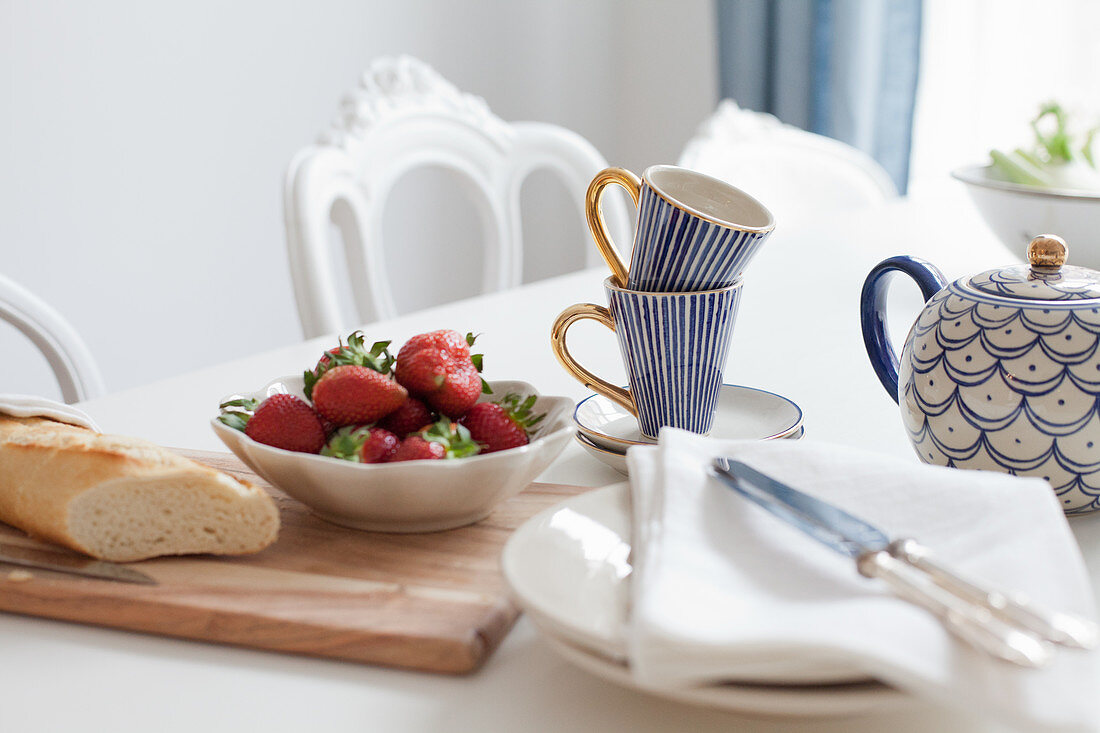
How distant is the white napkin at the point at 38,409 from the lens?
651 mm

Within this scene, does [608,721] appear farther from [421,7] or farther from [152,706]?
[421,7]

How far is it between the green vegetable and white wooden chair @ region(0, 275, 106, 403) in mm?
1108

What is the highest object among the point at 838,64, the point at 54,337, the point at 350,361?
the point at 838,64

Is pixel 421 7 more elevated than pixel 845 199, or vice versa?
pixel 421 7

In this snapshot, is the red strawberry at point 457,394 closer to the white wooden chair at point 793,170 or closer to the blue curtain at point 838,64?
the white wooden chair at point 793,170

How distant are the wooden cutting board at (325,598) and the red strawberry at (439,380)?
0.08 metres

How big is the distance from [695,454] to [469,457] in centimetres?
12

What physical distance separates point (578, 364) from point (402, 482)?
0.69 ft

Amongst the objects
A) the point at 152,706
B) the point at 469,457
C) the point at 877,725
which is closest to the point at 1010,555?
the point at 877,725

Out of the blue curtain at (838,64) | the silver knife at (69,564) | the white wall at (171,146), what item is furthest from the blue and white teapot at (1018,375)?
the blue curtain at (838,64)

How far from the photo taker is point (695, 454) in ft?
1.81

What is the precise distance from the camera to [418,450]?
57 cm

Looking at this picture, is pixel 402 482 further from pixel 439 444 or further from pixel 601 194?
pixel 601 194

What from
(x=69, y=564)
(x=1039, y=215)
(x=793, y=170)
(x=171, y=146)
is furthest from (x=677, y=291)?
(x=171, y=146)
